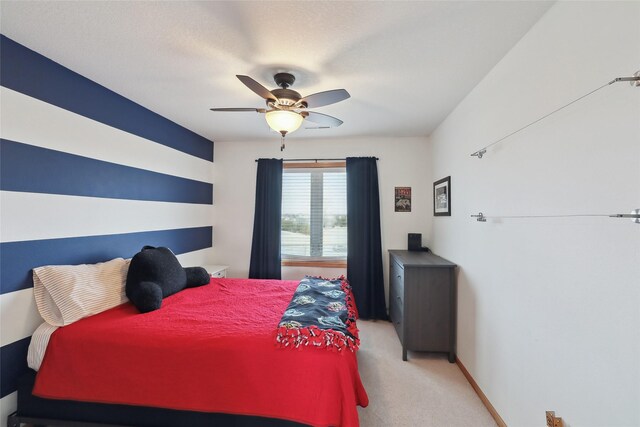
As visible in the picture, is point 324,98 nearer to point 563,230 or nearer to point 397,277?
point 563,230

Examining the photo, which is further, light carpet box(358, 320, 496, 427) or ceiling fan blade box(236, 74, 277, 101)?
light carpet box(358, 320, 496, 427)

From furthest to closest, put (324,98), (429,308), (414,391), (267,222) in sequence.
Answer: (267,222), (429,308), (414,391), (324,98)

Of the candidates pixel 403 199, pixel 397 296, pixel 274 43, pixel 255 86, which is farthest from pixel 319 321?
pixel 403 199

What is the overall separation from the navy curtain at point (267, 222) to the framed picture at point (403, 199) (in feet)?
5.57

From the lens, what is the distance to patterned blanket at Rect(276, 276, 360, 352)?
154cm

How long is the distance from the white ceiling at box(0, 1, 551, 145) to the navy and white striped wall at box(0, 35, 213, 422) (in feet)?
0.68

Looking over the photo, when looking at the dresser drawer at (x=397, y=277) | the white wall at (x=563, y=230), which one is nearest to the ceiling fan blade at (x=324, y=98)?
the white wall at (x=563, y=230)

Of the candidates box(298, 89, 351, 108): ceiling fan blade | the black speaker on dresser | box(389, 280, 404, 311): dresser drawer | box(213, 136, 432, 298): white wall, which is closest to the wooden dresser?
box(389, 280, 404, 311): dresser drawer

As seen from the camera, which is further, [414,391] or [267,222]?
[267,222]

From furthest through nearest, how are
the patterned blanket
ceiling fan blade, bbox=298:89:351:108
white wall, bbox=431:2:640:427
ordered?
ceiling fan blade, bbox=298:89:351:108, the patterned blanket, white wall, bbox=431:2:640:427

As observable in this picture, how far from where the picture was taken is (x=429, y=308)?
2.61 metres

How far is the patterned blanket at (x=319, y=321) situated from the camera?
1538 mm

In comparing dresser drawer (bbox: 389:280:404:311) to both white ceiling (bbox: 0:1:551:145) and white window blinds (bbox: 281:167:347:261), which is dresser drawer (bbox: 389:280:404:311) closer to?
white window blinds (bbox: 281:167:347:261)

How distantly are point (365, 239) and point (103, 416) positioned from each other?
296cm
